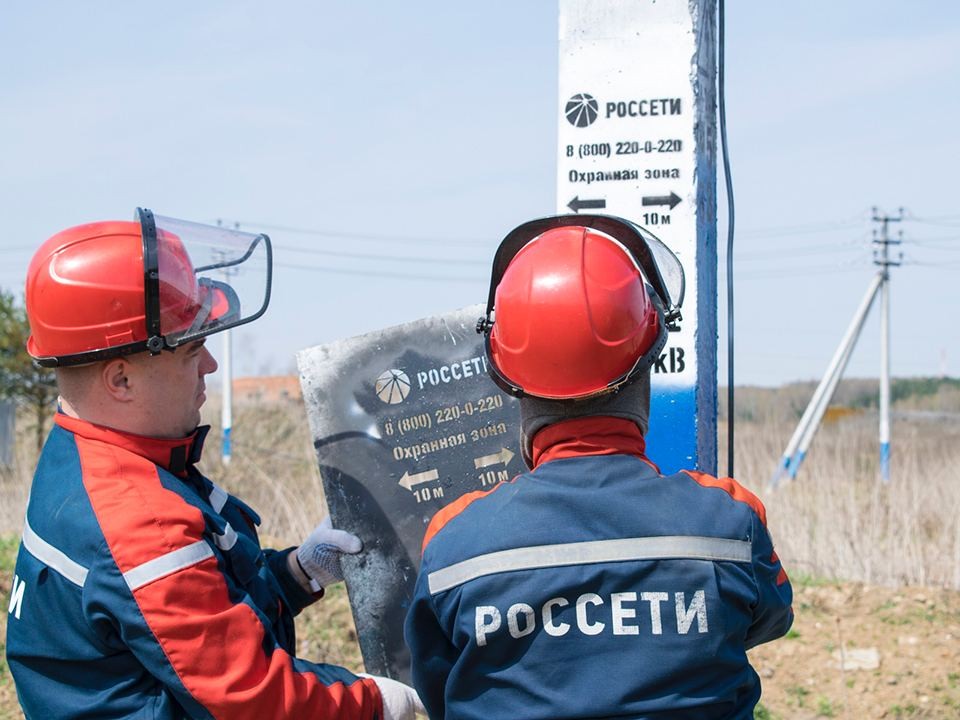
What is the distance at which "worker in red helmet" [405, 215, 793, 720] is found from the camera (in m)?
1.99

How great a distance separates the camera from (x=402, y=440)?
320cm

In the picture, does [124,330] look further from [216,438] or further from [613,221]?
[216,438]

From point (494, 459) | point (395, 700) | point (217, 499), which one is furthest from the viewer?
point (494, 459)

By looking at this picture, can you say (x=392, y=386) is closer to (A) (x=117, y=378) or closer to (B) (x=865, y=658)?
(A) (x=117, y=378)

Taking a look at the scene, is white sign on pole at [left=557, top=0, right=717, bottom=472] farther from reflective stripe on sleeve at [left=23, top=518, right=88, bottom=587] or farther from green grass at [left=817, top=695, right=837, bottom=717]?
green grass at [left=817, top=695, right=837, bottom=717]

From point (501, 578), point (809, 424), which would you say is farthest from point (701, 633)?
point (809, 424)

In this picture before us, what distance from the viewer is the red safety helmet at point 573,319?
2168 mm

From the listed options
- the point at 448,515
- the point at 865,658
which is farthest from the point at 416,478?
the point at 865,658

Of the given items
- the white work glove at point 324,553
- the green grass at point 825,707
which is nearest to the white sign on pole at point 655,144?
the white work glove at point 324,553

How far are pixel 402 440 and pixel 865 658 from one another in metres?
3.74

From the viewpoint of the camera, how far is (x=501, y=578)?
2018 millimetres

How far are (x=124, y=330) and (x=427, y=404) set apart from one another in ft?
3.28

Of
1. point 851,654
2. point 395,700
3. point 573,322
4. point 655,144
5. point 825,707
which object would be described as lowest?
point 825,707

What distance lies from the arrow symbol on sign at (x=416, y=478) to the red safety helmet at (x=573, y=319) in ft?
2.97
